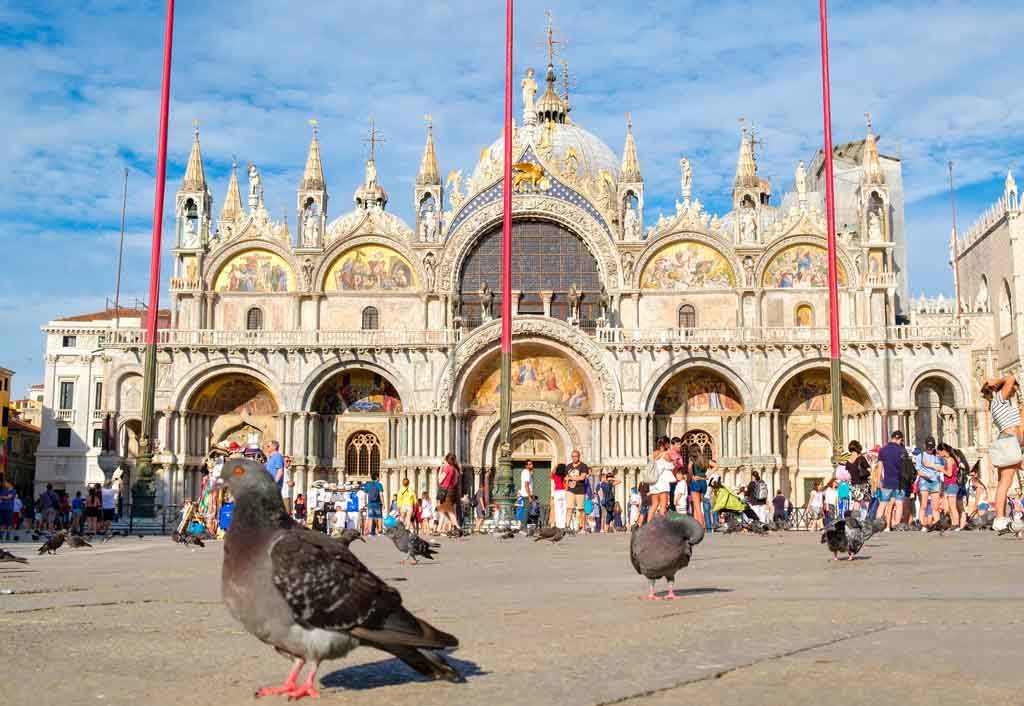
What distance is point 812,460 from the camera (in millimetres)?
37219

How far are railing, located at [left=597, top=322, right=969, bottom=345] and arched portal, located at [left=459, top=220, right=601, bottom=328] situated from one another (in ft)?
9.74

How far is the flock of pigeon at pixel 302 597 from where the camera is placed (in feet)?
13.3

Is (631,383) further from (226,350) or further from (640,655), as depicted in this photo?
(640,655)

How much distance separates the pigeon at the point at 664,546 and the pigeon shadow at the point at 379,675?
312cm

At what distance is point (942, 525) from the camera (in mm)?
17422

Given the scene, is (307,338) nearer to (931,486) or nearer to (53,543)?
(53,543)

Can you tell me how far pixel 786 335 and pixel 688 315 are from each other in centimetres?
363

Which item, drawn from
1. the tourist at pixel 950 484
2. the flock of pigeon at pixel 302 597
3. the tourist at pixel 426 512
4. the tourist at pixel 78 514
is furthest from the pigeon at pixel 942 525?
the tourist at pixel 78 514

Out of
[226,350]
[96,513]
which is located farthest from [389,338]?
[96,513]

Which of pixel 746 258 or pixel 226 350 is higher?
pixel 746 258

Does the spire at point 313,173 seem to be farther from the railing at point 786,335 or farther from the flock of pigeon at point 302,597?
the flock of pigeon at point 302,597

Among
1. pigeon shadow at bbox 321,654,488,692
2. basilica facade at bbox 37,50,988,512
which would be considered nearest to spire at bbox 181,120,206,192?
basilica facade at bbox 37,50,988,512

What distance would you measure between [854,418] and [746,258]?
635 cm

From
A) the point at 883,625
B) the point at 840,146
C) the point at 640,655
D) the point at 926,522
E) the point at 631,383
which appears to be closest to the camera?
the point at 640,655
